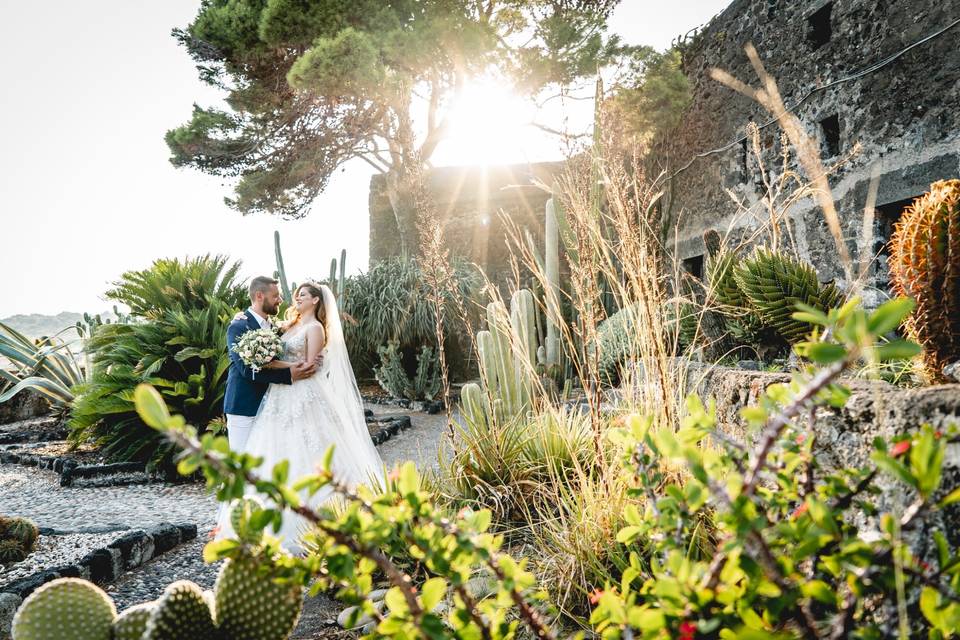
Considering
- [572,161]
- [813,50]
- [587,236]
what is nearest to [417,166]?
[572,161]

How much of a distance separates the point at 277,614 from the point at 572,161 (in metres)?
2.19

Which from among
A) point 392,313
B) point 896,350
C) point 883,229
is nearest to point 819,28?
point 883,229

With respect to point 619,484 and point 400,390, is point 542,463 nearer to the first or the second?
point 619,484

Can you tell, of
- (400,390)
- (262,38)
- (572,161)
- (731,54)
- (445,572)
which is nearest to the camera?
(445,572)

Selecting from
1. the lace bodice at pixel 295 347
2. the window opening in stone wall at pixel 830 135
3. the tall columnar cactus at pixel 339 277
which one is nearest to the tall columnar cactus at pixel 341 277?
the tall columnar cactus at pixel 339 277

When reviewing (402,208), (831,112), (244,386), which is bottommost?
(244,386)

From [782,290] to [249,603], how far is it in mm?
3175

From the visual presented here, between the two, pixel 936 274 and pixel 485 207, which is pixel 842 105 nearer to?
pixel 936 274

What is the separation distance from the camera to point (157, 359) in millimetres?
4660

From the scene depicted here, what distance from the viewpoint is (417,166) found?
8.79 ft

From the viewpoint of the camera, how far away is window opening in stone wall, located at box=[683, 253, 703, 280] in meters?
7.68

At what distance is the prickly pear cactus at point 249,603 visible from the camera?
95cm

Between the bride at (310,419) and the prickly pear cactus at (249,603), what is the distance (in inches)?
82.0

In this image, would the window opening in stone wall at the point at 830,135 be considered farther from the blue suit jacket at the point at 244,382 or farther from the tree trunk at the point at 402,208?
the tree trunk at the point at 402,208
